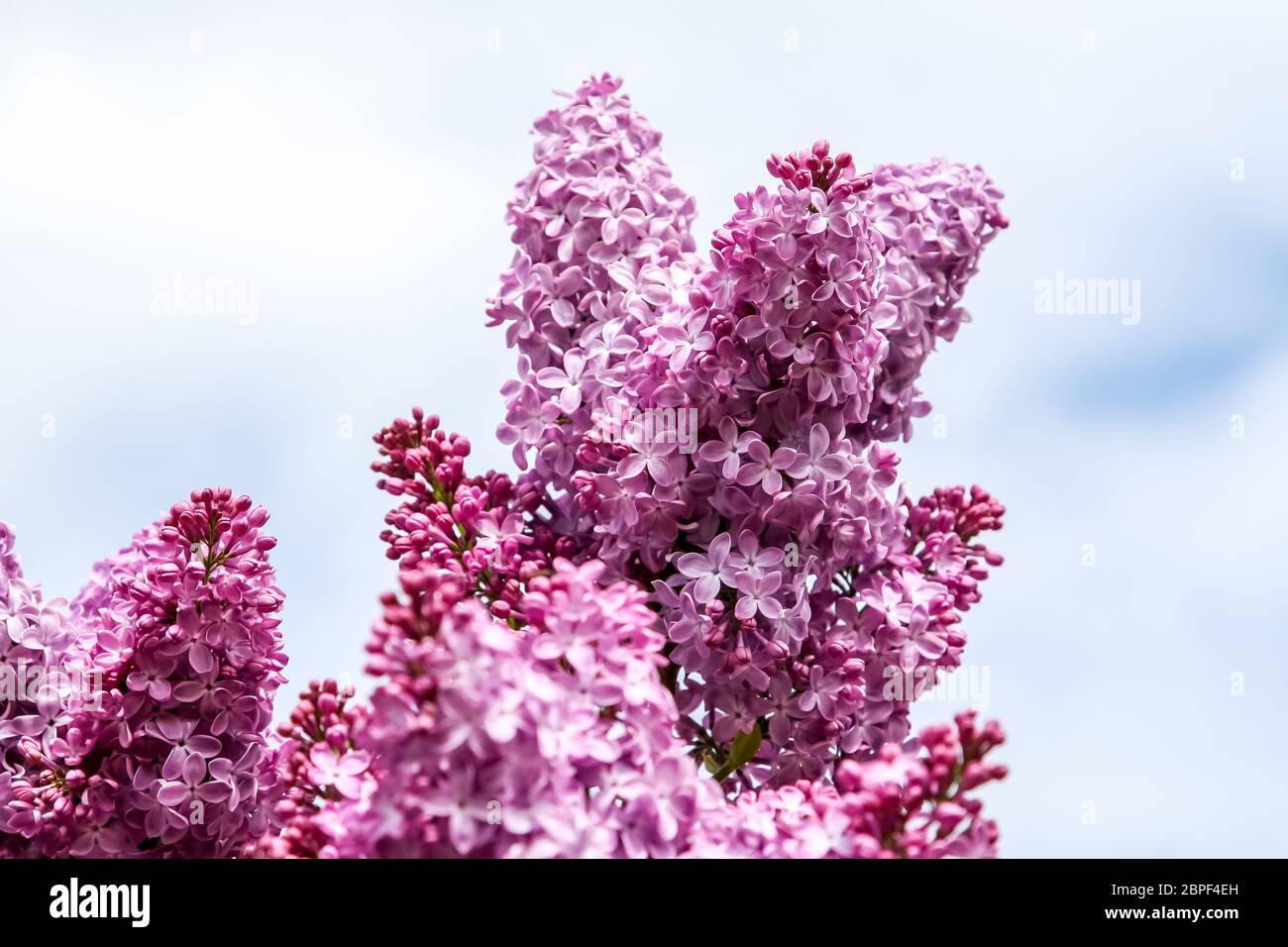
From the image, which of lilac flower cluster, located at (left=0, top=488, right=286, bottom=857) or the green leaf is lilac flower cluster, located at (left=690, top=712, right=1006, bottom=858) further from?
lilac flower cluster, located at (left=0, top=488, right=286, bottom=857)

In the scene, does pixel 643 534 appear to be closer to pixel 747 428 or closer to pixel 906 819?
pixel 747 428

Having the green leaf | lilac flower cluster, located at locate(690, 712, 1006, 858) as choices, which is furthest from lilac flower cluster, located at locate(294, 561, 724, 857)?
the green leaf

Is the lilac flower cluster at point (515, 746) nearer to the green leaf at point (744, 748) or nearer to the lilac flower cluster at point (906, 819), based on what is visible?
the lilac flower cluster at point (906, 819)

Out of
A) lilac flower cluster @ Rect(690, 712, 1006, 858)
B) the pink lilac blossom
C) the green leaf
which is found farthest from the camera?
the pink lilac blossom

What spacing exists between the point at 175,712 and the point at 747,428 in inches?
37.9

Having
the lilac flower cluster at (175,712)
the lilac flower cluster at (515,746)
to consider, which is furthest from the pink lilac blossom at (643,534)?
the lilac flower cluster at (515,746)

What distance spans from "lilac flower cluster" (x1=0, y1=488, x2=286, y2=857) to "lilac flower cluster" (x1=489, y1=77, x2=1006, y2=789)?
50 cm

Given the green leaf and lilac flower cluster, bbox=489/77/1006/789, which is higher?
lilac flower cluster, bbox=489/77/1006/789

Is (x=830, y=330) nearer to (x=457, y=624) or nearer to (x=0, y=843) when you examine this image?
(x=457, y=624)

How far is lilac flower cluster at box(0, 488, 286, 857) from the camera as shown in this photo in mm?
1854

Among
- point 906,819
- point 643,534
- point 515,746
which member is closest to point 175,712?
Result: point 643,534
